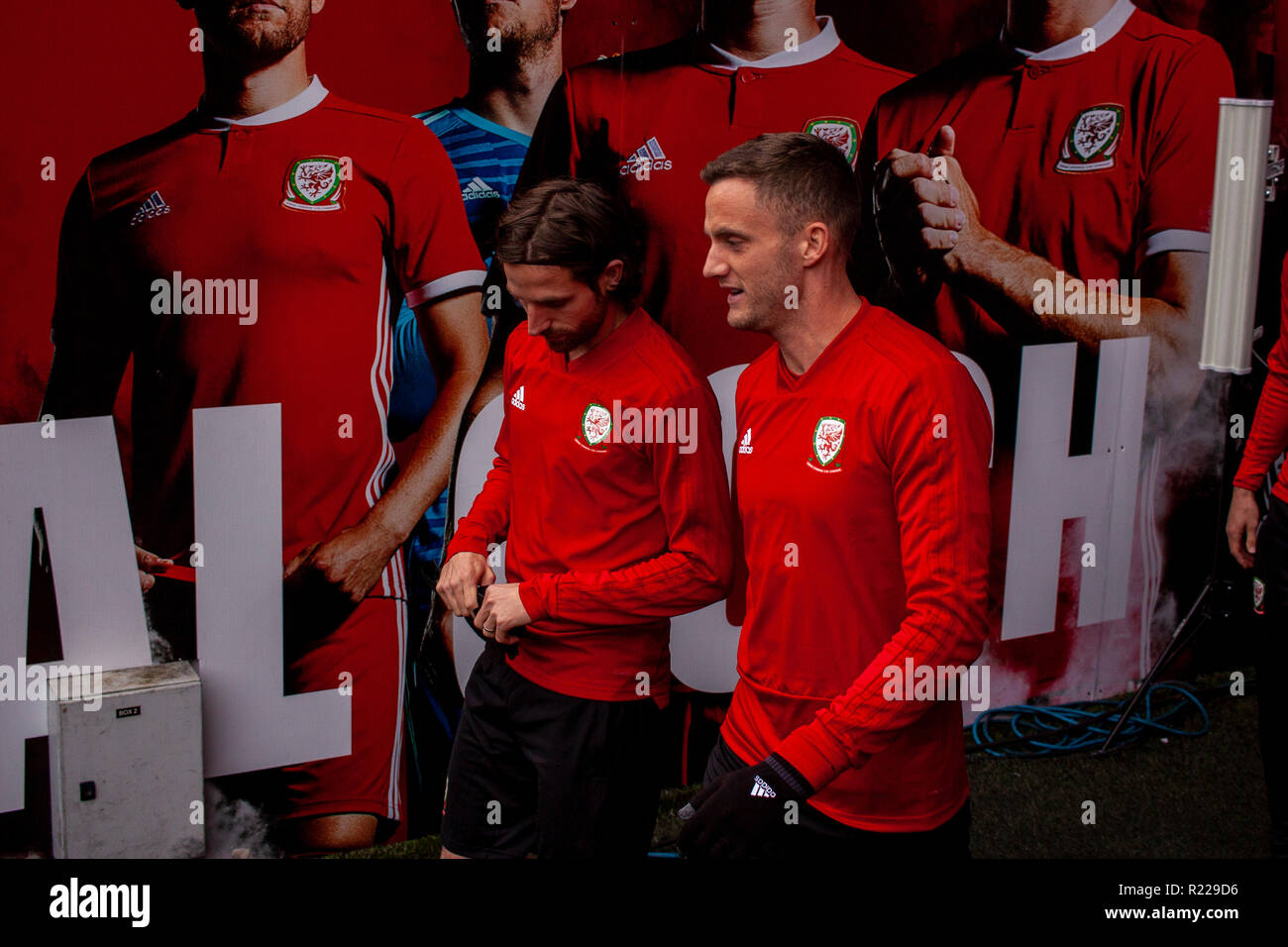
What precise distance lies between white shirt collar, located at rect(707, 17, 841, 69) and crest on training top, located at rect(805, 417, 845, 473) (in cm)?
219

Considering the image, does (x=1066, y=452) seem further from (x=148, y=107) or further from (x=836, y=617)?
(x=148, y=107)

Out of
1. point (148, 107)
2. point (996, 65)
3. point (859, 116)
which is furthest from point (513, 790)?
point (996, 65)

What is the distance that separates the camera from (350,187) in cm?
347

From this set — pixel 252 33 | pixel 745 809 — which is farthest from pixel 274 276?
pixel 745 809

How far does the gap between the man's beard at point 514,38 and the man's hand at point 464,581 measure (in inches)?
69.3

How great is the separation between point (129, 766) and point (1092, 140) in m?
4.07

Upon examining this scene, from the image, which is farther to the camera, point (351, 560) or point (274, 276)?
point (351, 560)

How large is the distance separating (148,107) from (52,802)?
202 centimetres

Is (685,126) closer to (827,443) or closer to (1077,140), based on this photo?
(1077,140)

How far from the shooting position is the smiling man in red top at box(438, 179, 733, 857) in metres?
2.47

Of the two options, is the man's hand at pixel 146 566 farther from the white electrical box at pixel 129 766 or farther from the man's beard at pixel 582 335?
the man's beard at pixel 582 335

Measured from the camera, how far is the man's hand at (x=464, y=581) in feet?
8.52

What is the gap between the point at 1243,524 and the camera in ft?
11.5

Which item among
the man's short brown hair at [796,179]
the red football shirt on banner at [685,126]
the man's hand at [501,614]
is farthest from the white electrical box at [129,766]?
the man's short brown hair at [796,179]
